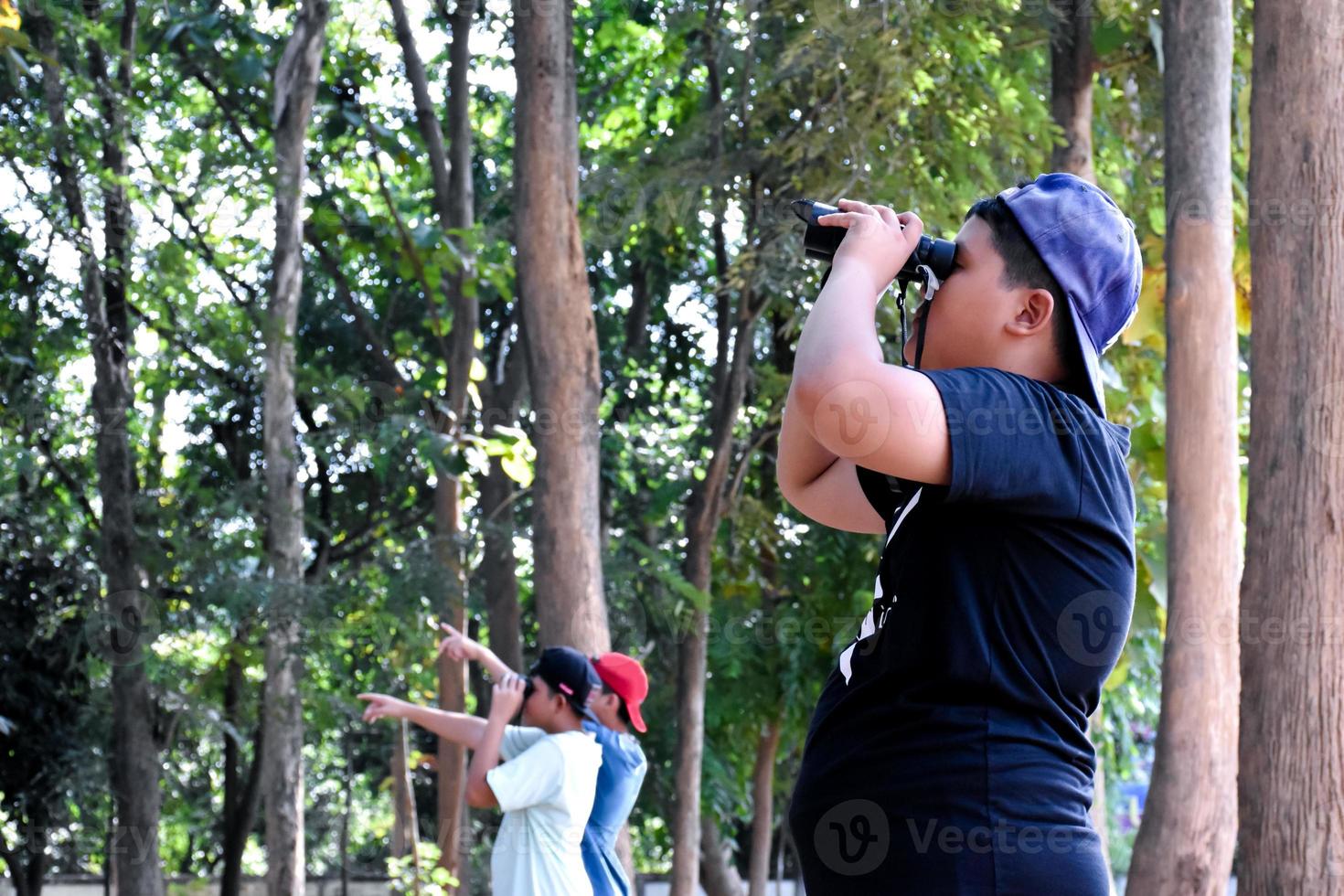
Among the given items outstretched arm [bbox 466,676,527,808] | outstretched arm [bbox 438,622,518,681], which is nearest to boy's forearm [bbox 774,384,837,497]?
outstretched arm [bbox 466,676,527,808]

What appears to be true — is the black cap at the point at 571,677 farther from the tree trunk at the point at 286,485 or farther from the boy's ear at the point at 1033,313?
the tree trunk at the point at 286,485

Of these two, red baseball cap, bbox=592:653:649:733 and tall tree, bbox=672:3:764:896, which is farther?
tall tree, bbox=672:3:764:896

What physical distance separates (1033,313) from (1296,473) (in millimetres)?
3107

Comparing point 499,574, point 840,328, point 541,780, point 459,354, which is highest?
point 459,354

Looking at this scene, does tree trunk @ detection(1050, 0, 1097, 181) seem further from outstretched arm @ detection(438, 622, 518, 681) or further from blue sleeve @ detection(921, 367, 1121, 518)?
blue sleeve @ detection(921, 367, 1121, 518)

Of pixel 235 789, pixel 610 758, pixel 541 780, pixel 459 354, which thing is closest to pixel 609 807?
pixel 610 758

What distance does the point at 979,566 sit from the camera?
158 centimetres

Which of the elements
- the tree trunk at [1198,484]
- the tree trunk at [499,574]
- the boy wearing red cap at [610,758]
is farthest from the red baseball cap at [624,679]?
the tree trunk at [499,574]

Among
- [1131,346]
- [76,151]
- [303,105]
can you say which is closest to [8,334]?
[76,151]

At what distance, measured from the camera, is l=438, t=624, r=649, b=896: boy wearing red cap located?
5.37m

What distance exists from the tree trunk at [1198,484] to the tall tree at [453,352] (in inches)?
187

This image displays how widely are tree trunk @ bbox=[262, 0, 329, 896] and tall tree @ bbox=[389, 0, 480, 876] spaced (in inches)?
40.8

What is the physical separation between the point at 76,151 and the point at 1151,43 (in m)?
7.10

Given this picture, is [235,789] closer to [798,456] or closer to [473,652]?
[473,652]
